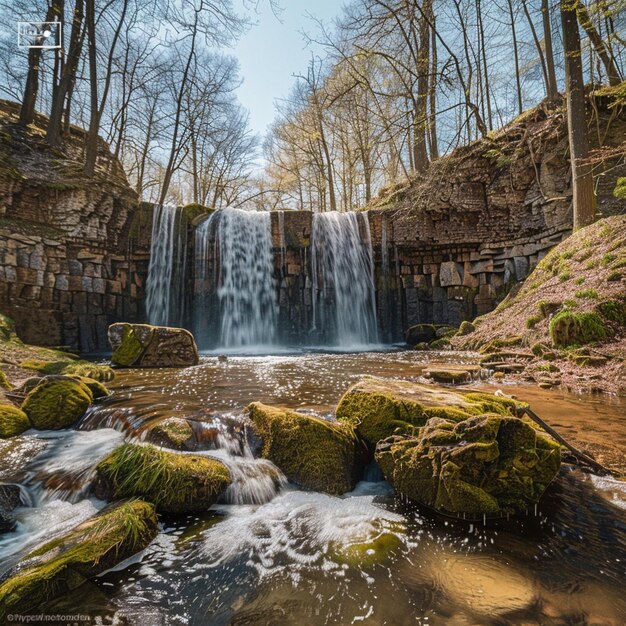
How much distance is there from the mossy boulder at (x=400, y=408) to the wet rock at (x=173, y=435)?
4.41 ft

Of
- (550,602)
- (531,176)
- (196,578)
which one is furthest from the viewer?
(531,176)

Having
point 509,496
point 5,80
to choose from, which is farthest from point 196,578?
point 5,80

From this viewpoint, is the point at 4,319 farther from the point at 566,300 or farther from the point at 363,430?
the point at 566,300

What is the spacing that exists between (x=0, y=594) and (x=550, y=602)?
223 cm

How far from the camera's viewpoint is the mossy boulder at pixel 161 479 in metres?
2.15

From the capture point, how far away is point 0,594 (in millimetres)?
1375

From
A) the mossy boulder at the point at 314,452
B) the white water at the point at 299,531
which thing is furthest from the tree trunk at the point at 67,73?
the white water at the point at 299,531

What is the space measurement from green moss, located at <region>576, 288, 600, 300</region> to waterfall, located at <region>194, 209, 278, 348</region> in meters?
9.67

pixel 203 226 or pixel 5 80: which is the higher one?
pixel 5 80

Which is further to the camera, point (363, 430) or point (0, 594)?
point (363, 430)

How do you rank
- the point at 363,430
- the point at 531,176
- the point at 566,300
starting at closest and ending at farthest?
1. the point at 363,430
2. the point at 566,300
3. the point at 531,176

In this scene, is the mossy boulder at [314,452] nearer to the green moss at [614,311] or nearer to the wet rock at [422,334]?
the green moss at [614,311]

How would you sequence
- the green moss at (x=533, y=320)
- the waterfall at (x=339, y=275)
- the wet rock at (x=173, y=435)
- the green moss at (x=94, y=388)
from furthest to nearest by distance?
the waterfall at (x=339, y=275)
the green moss at (x=533, y=320)
the green moss at (x=94, y=388)
the wet rock at (x=173, y=435)

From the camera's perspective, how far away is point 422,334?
11617 mm
